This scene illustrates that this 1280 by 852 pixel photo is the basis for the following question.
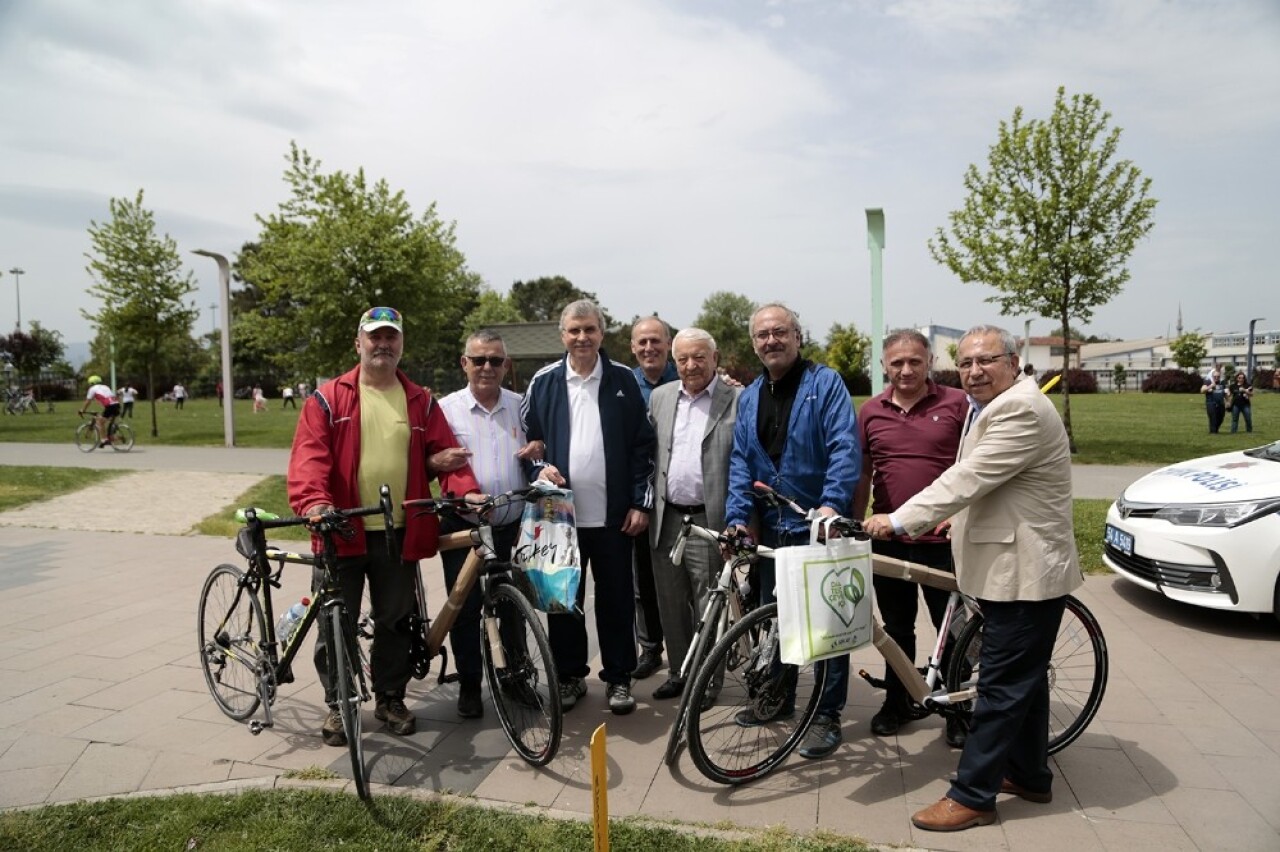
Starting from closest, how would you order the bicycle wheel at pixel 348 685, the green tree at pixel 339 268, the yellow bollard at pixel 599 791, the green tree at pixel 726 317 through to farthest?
the yellow bollard at pixel 599 791, the bicycle wheel at pixel 348 685, the green tree at pixel 339 268, the green tree at pixel 726 317

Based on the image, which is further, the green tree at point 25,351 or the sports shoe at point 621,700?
the green tree at point 25,351

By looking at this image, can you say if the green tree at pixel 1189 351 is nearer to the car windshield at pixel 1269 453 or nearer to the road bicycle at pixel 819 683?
the car windshield at pixel 1269 453

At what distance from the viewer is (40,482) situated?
12.6m

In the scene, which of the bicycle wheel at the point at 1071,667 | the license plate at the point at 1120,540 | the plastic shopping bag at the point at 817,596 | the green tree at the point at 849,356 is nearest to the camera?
the plastic shopping bag at the point at 817,596

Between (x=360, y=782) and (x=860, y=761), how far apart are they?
85.5 inches

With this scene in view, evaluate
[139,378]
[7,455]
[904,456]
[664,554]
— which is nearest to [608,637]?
[664,554]

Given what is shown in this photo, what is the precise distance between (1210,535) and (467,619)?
4.64m

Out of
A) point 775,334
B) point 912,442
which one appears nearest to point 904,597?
point 912,442

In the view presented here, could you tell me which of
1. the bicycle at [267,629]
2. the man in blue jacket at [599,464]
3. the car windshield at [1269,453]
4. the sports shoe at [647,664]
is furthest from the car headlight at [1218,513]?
the bicycle at [267,629]

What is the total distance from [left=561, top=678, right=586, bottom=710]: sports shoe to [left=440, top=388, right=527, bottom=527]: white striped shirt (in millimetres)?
946

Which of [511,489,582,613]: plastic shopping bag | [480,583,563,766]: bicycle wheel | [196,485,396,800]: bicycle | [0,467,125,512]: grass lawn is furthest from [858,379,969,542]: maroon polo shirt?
[0,467,125,512]: grass lawn

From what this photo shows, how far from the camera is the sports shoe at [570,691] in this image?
4281 millimetres

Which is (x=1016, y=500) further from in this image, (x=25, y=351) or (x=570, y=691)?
(x=25, y=351)

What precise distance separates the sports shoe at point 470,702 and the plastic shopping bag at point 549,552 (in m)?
0.84
